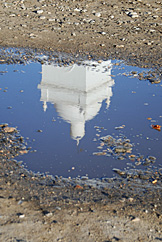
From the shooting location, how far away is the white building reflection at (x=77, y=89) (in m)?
7.37

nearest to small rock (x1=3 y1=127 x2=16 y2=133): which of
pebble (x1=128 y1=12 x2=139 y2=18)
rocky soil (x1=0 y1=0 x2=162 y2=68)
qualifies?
rocky soil (x1=0 y1=0 x2=162 y2=68)

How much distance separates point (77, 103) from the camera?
7.79m

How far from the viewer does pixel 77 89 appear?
846 centimetres

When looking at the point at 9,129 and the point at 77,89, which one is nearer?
the point at 9,129

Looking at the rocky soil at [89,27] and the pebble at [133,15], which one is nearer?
the rocky soil at [89,27]

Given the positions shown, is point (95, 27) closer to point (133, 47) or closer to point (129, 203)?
point (133, 47)

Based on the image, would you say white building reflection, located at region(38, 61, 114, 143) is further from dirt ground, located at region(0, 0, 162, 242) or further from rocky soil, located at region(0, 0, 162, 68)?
dirt ground, located at region(0, 0, 162, 242)

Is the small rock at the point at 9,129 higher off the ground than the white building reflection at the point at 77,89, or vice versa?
the white building reflection at the point at 77,89

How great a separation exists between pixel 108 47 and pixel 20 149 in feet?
16.7

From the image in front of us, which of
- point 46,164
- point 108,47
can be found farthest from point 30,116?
point 108,47

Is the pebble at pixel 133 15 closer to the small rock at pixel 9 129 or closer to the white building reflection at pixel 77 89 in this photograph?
the white building reflection at pixel 77 89

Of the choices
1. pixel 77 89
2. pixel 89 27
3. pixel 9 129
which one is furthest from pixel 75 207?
pixel 89 27

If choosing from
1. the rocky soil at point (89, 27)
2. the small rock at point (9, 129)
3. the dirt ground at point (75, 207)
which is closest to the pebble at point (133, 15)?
the rocky soil at point (89, 27)

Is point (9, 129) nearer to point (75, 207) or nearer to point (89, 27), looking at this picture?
point (75, 207)
